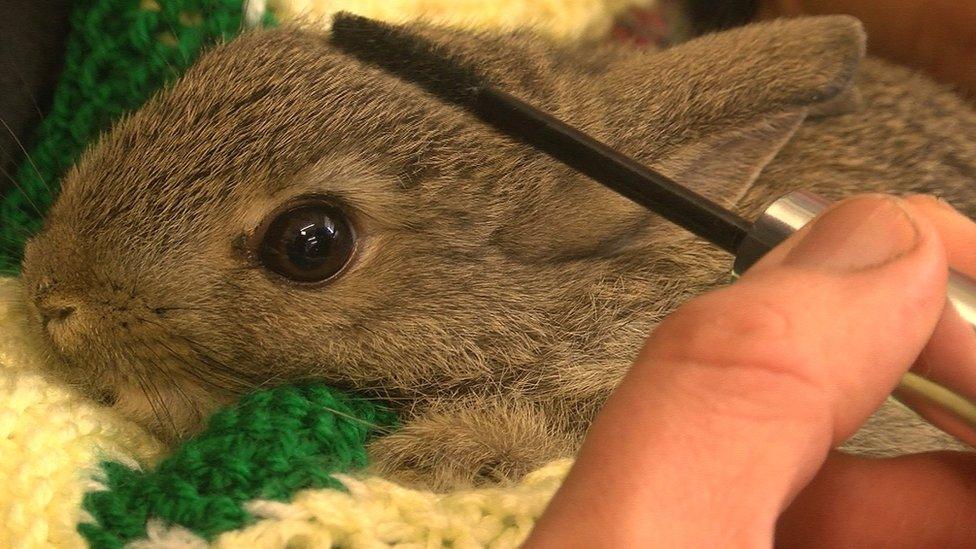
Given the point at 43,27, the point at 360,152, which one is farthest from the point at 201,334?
the point at 43,27

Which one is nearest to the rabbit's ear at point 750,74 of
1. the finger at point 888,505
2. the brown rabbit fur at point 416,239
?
the brown rabbit fur at point 416,239

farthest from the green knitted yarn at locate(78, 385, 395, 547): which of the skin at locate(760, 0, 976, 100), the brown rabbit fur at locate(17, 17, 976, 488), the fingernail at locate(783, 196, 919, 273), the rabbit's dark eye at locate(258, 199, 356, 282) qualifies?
the skin at locate(760, 0, 976, 100)

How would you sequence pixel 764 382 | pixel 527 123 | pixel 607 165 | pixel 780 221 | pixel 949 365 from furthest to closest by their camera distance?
1. pixel 527 123
2. pixel 607 165
3. pixel 780 221
4. pixel 949 365
5. pixel 764 382

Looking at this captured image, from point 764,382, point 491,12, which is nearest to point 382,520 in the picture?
point 764,382

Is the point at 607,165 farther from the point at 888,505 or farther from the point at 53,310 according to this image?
the point at 53,310

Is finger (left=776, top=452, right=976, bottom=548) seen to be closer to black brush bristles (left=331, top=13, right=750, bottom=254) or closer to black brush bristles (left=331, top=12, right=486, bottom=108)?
black brush bristles (left=331, top=13, right=750, bottom=254)
